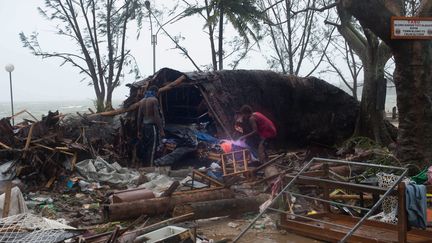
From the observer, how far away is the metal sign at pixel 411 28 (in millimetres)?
7320

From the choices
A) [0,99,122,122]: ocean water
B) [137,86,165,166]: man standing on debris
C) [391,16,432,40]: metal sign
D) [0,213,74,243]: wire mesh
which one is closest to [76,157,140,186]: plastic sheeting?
[137,86,165,166]: man standing on debris

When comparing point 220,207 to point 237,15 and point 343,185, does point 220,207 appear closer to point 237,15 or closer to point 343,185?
point 343,185

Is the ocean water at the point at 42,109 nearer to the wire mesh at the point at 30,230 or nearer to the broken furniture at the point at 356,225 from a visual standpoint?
the wire mesh at the point at 30,230

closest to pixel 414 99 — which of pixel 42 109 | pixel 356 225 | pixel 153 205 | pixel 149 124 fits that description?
pixel 356 225

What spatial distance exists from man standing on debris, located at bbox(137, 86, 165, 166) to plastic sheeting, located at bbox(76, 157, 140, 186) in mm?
1414

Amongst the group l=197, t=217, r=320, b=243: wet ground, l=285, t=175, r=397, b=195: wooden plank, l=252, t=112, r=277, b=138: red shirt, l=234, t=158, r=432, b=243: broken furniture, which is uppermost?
l=252, t=112, r=277, b=138: red shirt

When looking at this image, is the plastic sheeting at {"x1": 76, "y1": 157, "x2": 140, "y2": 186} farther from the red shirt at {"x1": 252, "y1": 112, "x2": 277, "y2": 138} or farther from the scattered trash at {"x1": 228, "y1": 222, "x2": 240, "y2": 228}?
the scattered trash at {"x1": 228, "y1": 222, "x2": 240, "y2": 228}

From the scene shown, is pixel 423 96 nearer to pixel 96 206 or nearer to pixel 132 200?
pixel 132 200

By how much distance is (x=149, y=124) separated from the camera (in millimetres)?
11281

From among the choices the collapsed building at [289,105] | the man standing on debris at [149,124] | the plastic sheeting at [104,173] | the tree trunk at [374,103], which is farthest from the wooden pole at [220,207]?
the collapsed building at [289,105]

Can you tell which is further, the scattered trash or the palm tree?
the palm tree

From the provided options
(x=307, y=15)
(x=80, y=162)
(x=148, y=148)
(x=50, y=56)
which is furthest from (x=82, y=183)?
(x=307, y=15)

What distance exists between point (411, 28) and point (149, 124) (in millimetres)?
6343

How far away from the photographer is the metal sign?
7.32m
